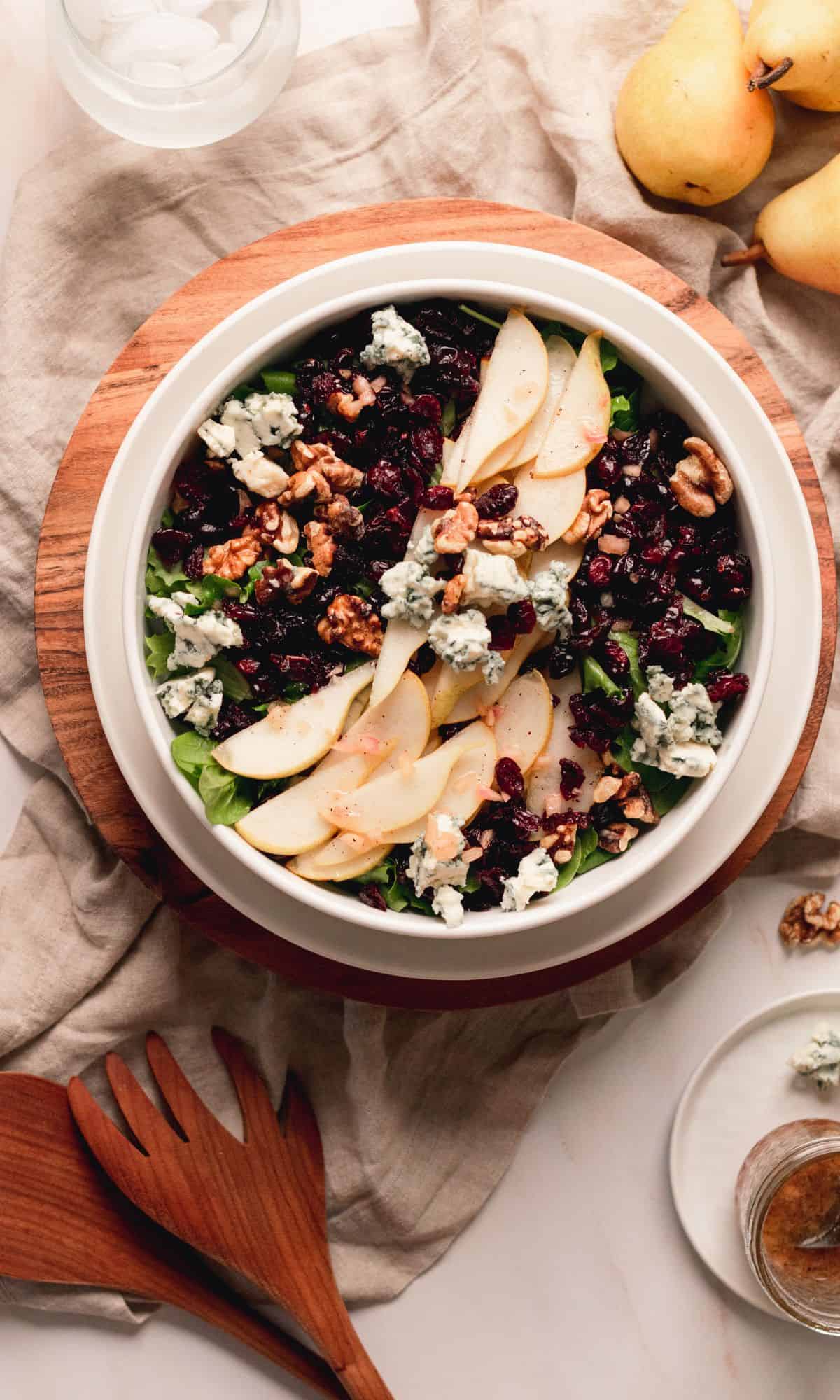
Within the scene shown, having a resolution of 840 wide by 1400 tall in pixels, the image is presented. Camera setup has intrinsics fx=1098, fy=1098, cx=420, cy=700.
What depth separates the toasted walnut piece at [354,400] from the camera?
2299 mm

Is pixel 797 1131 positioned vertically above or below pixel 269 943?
below

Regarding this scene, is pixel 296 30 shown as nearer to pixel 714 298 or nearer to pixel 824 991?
pixel 714 298

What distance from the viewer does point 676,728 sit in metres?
2.25

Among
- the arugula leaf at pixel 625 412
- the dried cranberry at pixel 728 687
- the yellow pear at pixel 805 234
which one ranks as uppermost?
the yellow pear at pixel 805 234

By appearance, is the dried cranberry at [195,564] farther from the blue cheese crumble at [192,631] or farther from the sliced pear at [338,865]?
the sliced pear at [338,865]

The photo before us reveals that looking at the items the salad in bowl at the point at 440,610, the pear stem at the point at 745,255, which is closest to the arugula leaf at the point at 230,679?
the salad in bowl at the point at 440,610

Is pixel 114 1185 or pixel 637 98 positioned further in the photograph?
pixel 114 1185

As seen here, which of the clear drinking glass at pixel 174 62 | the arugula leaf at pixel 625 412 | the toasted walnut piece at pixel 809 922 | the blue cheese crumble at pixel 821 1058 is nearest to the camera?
the arugula leaf at pixel 625 412

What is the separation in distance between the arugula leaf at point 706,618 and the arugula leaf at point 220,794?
1.03 m

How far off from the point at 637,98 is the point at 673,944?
7.12 ft

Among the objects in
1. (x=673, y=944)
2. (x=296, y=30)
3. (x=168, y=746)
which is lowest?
(x=673, y=944)

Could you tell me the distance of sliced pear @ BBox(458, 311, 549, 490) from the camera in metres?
2.29

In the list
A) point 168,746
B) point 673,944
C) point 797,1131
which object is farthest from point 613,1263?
point 168,746

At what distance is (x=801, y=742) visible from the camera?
8.54 feet
